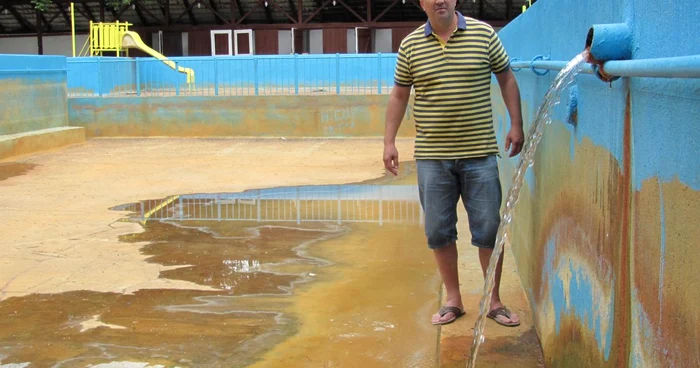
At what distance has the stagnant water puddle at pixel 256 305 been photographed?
14.9ft

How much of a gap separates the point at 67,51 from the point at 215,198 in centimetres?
2210

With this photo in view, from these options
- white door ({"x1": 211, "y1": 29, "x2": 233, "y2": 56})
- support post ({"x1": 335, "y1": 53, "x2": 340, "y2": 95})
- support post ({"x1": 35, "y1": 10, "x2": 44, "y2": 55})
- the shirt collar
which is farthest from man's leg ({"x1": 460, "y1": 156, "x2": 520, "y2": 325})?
support post ({"x1": 35, "y1": 10, "x2": 44, "y2": 55})

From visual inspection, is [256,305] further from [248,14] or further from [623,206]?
[248,14]

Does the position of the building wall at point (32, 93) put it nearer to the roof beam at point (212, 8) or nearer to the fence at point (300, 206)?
the fence at point (300, 206)

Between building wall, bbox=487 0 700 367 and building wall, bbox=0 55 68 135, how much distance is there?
40.8ft

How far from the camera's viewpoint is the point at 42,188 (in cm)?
1047

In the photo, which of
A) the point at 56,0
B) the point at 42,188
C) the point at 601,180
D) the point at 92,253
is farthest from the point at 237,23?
the point at 601,180

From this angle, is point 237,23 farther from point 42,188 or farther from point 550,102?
point 550,102

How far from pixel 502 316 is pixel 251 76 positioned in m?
13.8

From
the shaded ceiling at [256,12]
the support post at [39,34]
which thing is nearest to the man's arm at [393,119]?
the shaded ceiling at [256,12]

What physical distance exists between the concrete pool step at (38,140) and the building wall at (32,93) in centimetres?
26

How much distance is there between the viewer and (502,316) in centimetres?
460

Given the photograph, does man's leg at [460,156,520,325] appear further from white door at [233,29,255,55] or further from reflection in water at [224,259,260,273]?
white door at [233,29,255,55]

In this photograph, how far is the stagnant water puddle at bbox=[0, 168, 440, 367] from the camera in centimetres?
453
